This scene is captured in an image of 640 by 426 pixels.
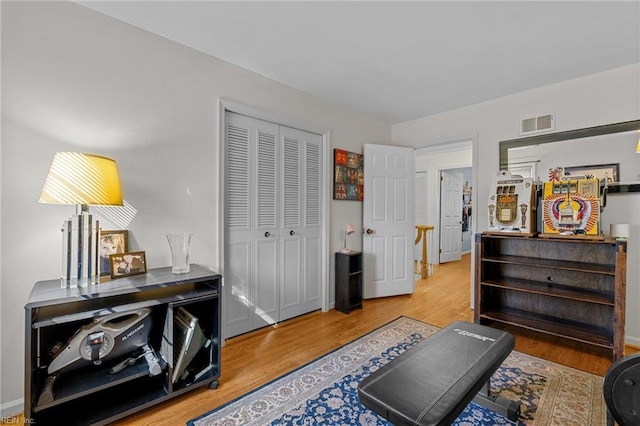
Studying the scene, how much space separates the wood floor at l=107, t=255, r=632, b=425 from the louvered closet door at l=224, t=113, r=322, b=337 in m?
0.25

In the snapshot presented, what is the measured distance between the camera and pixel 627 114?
102 inches

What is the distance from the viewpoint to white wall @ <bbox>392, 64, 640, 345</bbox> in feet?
8.45

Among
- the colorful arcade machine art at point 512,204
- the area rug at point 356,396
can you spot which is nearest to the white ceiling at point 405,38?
the colorful arcade machine art at point 512,204

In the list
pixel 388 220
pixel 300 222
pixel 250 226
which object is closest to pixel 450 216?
pixel 388 220

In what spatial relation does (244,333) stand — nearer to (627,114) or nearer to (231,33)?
(231,33)

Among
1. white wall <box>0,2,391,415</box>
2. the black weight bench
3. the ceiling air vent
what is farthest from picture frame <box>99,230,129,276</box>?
the ceiling air vent

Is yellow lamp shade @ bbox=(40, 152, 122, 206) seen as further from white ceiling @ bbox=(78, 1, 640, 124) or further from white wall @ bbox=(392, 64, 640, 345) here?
white wall @ bbox=(392, 64, 640, 345)

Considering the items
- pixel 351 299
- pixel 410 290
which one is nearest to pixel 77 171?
pixel 351 299

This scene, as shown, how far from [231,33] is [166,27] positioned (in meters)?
0.47

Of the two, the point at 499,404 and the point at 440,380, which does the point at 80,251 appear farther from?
the point at 499,404

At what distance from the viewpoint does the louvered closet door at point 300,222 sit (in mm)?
3122

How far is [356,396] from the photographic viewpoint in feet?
6.18

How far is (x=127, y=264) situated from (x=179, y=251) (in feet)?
1.06

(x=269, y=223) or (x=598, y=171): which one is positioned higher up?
(x=598, y=171)
